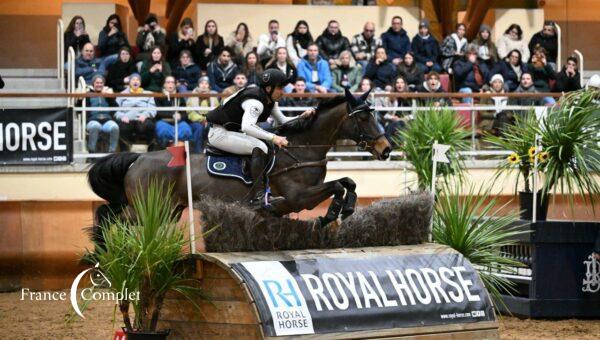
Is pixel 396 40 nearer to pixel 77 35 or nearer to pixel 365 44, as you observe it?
pixel 365 44

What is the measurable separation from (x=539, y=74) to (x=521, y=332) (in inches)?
300

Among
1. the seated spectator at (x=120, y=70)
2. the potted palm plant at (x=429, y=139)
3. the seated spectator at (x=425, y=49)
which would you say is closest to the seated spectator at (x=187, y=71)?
the seated spectator at (x=120, y=70)

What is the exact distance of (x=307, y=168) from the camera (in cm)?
1100

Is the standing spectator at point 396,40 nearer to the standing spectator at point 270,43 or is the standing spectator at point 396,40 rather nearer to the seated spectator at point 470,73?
the seated spectator at point 470,73

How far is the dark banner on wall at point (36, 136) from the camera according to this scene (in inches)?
573

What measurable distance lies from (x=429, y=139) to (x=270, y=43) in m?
4.63

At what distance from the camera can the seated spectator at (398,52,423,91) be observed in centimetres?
1722

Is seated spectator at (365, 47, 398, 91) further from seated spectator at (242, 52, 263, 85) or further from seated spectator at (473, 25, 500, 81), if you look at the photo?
seated spectator at (473, 25, 500, 81)

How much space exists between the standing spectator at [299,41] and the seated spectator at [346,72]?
750 millimetres

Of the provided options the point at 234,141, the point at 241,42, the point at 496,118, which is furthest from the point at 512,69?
the point at 234,141

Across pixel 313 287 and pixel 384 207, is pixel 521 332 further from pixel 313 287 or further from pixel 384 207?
pixel 313 287

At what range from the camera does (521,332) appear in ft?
37.9

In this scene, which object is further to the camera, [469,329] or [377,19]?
[377,19]

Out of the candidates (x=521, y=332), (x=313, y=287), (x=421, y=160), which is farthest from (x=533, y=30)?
(x=313, y=287)
